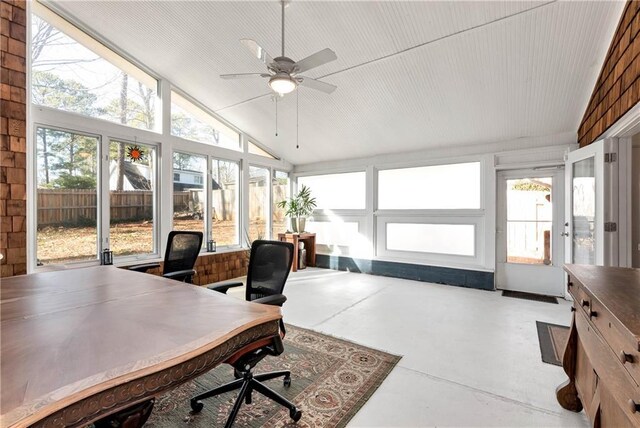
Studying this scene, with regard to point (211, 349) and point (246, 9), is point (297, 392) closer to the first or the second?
point (211, 349)

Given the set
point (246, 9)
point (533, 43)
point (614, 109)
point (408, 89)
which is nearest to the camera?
point (614, 109)

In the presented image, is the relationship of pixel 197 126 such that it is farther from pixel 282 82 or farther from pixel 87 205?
pixel 282 82

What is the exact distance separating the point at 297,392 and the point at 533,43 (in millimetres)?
3821

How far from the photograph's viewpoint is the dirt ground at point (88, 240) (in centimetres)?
343

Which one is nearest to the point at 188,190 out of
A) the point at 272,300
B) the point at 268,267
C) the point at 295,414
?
the point at 268,267

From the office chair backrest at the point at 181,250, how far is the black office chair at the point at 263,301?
0.90m

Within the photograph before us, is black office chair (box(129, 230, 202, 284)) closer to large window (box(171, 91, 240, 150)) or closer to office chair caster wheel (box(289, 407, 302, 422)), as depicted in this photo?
office chair caster wheel (box(289, 407, 302, 422))

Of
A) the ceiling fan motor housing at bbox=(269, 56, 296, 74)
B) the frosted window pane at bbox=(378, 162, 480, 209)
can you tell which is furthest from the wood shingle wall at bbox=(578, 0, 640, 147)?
the ceiling fan motor housing at bbox=(269, 56, 296, 74)

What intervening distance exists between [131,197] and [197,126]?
166 cm

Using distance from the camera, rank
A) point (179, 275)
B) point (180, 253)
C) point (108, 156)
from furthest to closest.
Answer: point (108, 156), point (180, 253), point (179, 275)

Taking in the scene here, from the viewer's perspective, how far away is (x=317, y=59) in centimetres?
244

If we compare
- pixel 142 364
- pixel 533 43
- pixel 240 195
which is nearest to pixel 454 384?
pixel 142 364

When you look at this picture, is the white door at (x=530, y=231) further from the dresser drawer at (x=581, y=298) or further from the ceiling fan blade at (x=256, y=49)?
the ceiling fan blade at (x=256, y=49)

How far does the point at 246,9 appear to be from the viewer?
3090mm
